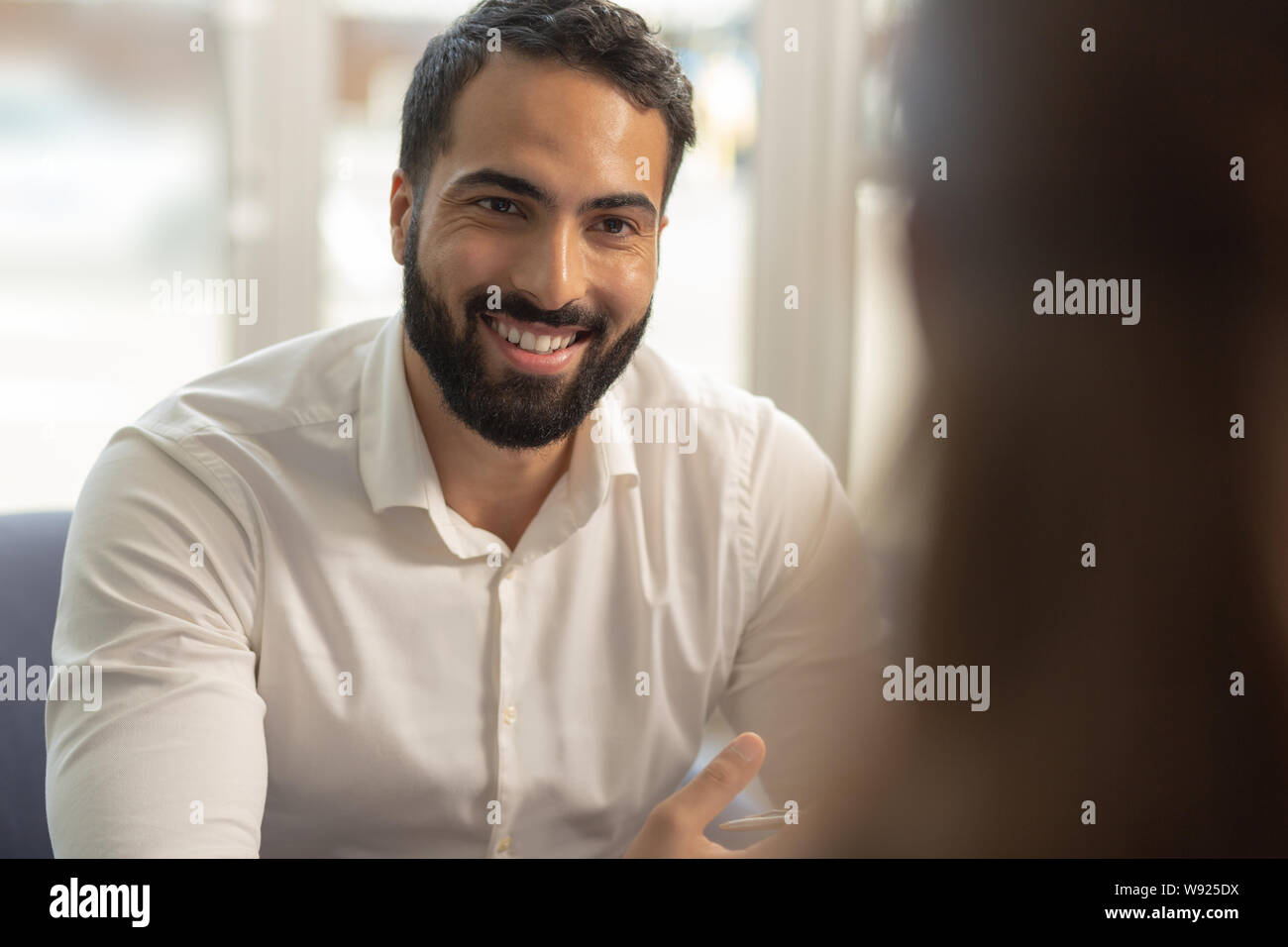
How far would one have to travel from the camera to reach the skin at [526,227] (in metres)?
1.02

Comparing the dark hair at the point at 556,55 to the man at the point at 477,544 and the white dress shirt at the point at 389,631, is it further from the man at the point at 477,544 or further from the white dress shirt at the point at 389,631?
the white dress shirt at the point at 389,631

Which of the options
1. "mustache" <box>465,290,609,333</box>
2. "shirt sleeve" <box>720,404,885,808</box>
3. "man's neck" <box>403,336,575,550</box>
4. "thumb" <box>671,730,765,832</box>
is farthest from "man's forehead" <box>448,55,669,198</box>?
"thumb" <box>671,730,765,832</box>

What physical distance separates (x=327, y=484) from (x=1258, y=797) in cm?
90

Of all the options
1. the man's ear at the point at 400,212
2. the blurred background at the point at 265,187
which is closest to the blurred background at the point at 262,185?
the blurred background at the point at 265,187

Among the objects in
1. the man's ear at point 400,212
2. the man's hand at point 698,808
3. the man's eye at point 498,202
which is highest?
the man's ear at point 400,212

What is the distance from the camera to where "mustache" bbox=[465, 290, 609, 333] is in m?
1.06

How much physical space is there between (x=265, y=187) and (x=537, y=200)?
3.98 ft

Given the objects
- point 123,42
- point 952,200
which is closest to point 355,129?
point 123,42

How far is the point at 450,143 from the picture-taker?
1.08 meters

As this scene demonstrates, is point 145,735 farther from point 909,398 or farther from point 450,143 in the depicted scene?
point 909,398

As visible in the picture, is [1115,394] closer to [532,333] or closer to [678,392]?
[532,333]

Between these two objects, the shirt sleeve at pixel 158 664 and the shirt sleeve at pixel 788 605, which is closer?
the shirt sleeve at pixel 158 664

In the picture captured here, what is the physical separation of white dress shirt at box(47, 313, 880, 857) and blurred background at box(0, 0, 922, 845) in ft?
2.91

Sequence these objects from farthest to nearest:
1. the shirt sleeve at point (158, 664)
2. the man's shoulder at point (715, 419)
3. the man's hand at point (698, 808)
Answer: the man's shoulder at point (715, 419), the shirt sleeve at point (158, 664), the man's hand at point (698, 808)
